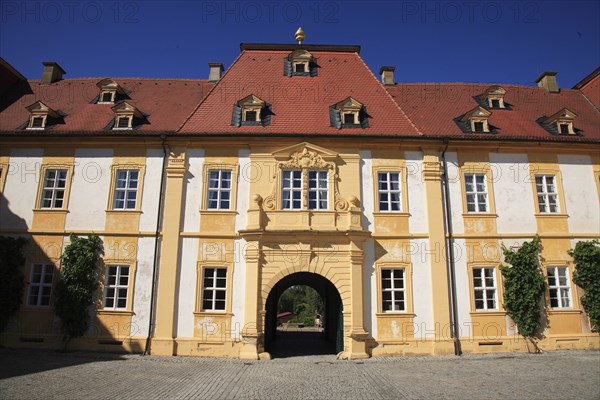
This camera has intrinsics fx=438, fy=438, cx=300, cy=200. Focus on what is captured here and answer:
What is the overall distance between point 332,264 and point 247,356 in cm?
440

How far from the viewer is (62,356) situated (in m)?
14.6

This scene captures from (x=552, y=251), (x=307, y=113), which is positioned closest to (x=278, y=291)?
(x=307, y=113)

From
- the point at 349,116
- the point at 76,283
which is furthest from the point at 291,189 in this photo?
the point at 76,283

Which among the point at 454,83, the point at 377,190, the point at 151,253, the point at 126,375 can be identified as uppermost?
the point at 454,83

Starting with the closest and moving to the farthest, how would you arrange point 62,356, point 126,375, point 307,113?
point 126,375 < point 62,356 < point 307,113

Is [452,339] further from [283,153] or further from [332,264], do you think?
[283,153]

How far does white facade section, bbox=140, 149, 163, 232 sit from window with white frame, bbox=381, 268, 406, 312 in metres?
8.96

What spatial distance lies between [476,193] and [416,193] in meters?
2.46

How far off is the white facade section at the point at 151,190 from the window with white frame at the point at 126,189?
472 mm

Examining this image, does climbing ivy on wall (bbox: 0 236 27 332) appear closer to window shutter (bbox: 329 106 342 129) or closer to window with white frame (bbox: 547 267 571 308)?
window shutter (bbox: 329 106 342 129)

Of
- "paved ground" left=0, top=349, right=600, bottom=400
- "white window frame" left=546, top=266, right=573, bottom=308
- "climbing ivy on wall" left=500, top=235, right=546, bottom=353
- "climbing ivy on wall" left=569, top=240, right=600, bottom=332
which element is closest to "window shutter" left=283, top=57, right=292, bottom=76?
"climbing ivy on wall" left=500, top=235, right=546, bottom=353

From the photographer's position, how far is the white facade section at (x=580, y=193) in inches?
685

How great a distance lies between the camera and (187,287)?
16.1 metres

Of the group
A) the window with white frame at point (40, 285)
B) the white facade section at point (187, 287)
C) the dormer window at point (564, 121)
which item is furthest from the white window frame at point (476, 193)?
the window with white frame at point (40, 285)
